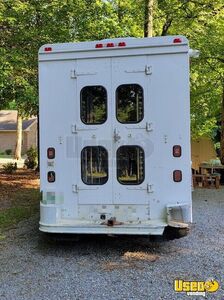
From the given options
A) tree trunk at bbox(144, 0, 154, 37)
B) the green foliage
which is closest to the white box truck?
tree trunk at bbox(144, 0, 154, 37)

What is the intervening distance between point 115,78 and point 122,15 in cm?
749

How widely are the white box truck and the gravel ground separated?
0.40 m

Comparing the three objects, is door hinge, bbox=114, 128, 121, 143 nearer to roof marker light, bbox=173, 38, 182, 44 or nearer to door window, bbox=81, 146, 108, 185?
door window, bbox=81, 146, 108, 185

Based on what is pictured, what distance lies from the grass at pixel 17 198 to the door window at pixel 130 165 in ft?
8.17

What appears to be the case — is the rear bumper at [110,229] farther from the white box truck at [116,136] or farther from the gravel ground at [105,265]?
the gravel ground at [105,265]

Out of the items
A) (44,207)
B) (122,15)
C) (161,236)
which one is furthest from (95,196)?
(122,15)

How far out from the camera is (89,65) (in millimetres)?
5898

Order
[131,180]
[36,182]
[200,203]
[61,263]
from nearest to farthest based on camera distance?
[61,263] < [131,180] < [200,203] < [36,182]

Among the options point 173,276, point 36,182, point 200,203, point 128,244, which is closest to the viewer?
point 173,276

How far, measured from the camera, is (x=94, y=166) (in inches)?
234

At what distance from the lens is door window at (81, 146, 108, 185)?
5.92 meters

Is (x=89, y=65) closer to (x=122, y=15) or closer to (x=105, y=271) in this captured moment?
(x=105, y=271)

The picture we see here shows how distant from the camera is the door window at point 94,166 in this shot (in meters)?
5.92

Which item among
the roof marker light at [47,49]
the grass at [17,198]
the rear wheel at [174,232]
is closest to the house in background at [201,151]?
the grass at [17,198]
